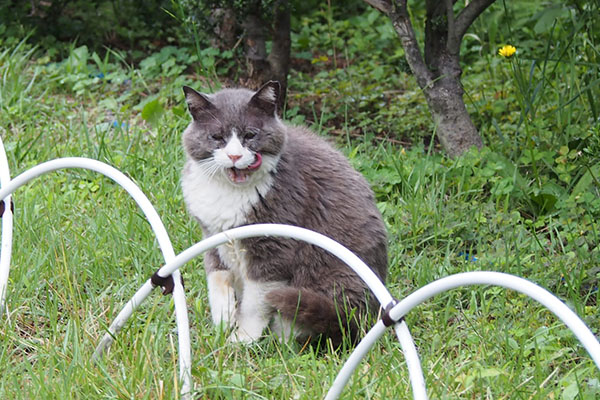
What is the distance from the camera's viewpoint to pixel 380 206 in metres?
3.75

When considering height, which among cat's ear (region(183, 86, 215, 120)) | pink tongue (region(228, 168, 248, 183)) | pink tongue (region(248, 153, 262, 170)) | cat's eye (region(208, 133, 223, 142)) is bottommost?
pink tongue (region(228, 168, 248, 183))

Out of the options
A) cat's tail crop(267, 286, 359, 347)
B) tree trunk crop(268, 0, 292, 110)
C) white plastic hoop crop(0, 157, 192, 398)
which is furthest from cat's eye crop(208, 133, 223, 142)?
tree trunk crop(268, 0, 292, 110)

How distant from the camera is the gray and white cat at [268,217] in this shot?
276cm

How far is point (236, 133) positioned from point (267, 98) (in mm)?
178

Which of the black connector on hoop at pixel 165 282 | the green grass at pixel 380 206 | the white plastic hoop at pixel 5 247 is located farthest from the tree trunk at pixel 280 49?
the black connector on hoop at pixel 165 282

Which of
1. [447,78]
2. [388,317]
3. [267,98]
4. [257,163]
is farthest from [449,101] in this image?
Answer: [388,317]

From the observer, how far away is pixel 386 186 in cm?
391

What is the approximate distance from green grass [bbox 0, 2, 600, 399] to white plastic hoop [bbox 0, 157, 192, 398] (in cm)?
8

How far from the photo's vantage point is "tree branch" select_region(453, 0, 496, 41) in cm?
397

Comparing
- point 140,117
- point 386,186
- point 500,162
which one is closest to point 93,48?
point 140,117

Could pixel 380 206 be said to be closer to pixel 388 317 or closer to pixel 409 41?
pixel 409 41

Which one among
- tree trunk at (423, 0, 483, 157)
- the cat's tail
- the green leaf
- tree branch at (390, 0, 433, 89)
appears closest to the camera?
the cat's tail

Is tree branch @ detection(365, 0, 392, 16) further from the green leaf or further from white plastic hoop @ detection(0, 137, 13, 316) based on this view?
white plastic hoop @ detection(0, 137, 13, 316)

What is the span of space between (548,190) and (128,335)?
215 cm
